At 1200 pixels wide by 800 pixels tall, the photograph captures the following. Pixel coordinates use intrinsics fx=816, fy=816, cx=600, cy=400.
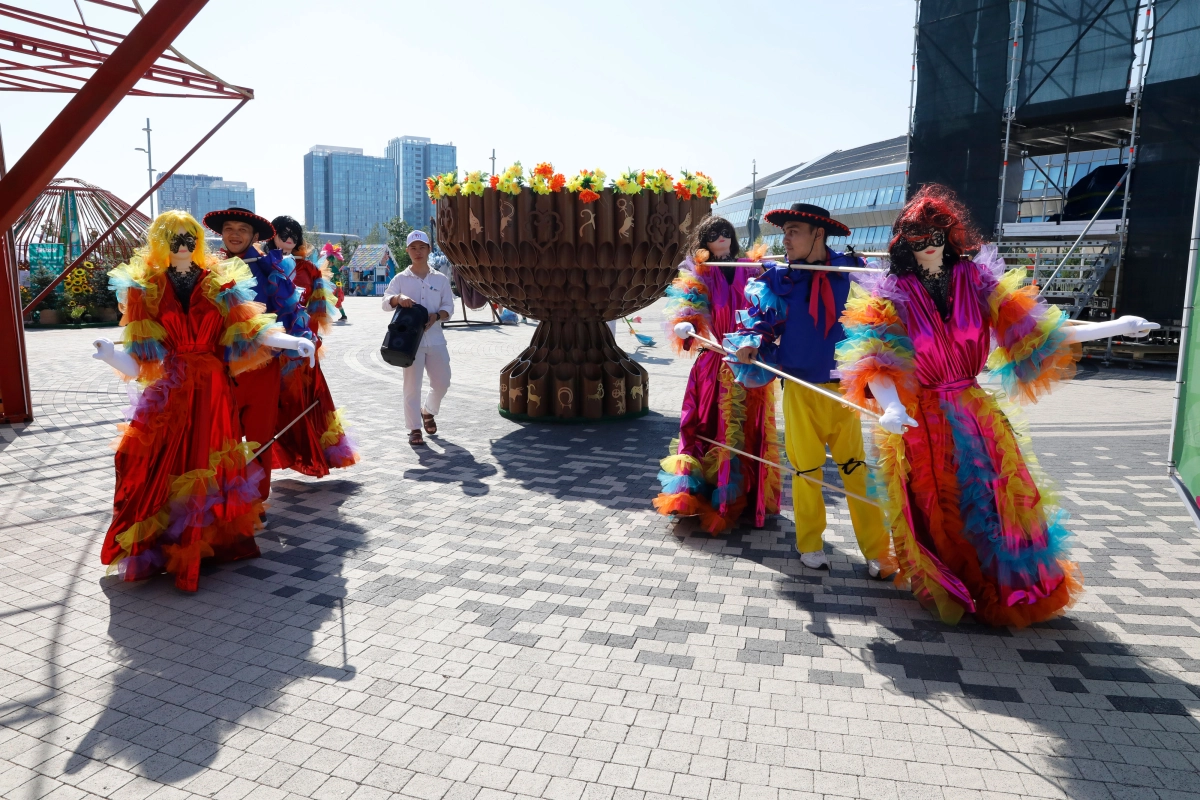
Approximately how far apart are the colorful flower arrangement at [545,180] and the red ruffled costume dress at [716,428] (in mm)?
2678

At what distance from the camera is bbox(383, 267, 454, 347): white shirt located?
7.52 meters

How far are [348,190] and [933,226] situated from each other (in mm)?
143953

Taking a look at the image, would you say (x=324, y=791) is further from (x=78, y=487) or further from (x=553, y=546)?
(x=78, y=487)

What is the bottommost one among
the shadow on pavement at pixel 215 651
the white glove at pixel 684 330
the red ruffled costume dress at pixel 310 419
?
the shadow on pavement at pixel 215 651

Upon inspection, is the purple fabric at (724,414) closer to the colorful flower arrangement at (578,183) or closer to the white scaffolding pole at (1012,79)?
the colorful flower arrangement at (578,183)

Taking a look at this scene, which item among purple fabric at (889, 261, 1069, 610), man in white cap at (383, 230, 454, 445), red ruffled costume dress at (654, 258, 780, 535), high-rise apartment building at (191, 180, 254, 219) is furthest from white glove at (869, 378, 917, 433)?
high-rise apartment building at (191, 180, 254, 219)

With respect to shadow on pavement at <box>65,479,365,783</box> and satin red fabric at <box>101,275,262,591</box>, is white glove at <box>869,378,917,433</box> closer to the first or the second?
shadow on pavement at <box>65,479,365,783</box>

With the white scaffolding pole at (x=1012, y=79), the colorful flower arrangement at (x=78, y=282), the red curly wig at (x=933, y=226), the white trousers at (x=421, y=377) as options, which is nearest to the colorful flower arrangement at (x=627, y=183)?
the white trousers at (x=421, y=377)

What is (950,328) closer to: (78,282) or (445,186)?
(445,186)

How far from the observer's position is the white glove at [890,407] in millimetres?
3396

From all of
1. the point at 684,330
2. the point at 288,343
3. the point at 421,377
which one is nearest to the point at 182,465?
the point at 288,343

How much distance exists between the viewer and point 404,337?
7.16 meters

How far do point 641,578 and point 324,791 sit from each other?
2.10 metres

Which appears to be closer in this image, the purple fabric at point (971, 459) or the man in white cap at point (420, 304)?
the purple fabric at point (971, 459)
